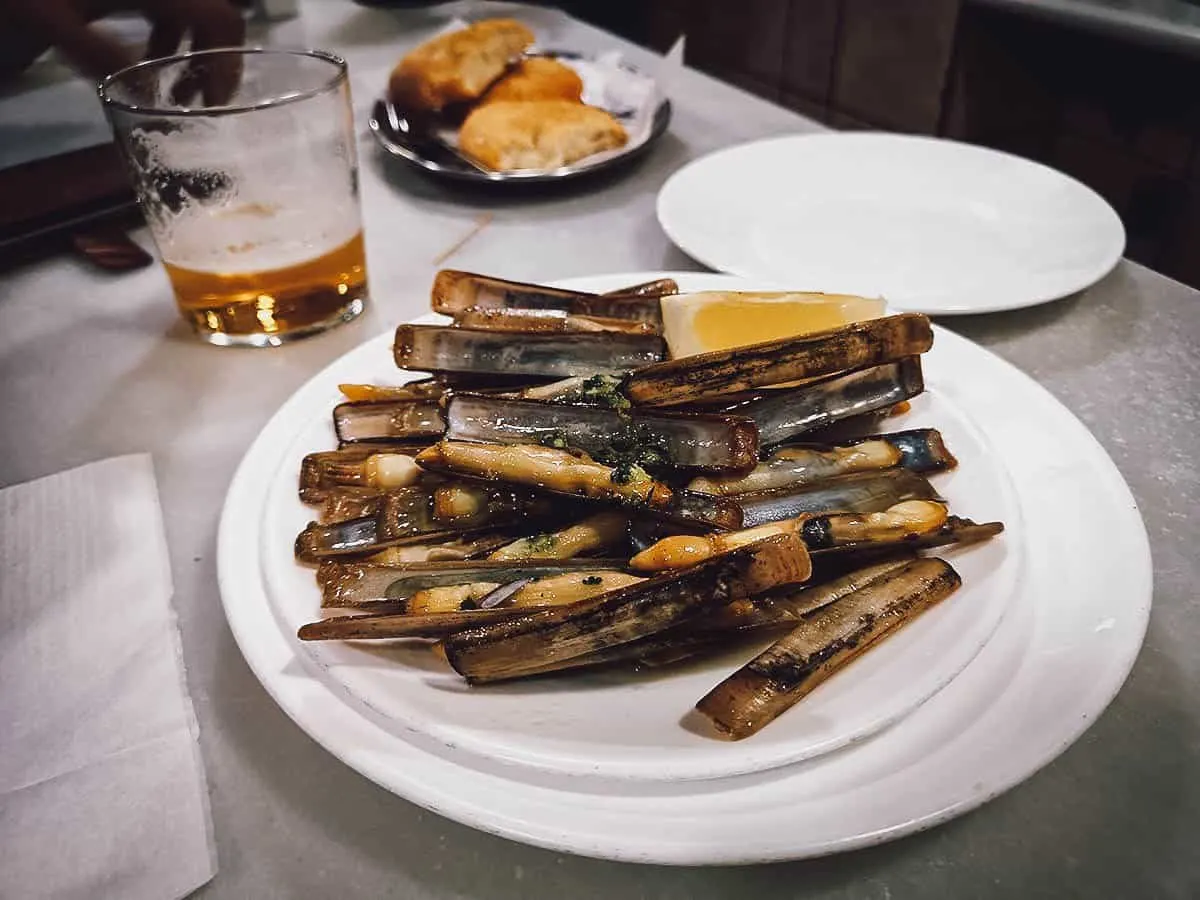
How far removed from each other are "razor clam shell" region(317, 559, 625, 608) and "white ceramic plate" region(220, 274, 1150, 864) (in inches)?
1.0

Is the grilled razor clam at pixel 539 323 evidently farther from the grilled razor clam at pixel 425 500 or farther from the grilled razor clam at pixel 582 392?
the grilled razor clam at pixel 425 500

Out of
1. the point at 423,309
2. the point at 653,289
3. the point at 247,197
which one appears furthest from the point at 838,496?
the point at 247,197

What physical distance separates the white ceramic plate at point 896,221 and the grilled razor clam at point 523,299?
350mm

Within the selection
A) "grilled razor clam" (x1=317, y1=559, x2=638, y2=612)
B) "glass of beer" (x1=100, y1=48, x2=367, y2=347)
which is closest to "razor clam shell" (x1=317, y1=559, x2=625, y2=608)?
"grilled razor clam" (x1=317, y1=559, x2=638, y2=612)

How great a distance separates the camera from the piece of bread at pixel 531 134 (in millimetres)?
1578

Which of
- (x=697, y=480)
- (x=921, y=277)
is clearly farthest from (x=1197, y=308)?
(x=697, y=480)

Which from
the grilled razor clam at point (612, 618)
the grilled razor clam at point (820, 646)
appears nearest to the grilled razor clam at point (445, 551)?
the grilled razor clam at point (612, 618)

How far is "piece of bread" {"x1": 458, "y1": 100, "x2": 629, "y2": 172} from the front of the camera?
1578 mm

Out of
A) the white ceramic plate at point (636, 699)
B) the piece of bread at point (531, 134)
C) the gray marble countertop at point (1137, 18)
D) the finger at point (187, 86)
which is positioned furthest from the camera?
the gray marble countertop at point (1137, 18)

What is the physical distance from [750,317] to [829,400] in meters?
0.12

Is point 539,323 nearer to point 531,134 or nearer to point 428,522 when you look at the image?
point 428,522

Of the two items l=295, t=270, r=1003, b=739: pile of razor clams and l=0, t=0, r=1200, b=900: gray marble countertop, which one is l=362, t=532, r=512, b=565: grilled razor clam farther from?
l=0, t=0, r=1200, b=900: gray marble countertop

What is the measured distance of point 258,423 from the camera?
1105mm

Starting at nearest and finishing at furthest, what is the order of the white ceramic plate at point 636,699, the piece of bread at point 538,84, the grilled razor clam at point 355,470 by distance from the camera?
the white ceramic plate at point 636,699, the grilled razor clam at point 355,470, the piece of bread at point 538,84
